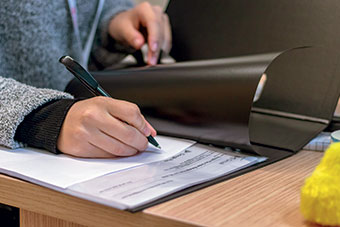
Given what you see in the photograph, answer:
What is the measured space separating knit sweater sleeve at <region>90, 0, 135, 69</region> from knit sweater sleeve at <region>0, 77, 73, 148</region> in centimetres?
48

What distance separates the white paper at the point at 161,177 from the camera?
1.54 feet

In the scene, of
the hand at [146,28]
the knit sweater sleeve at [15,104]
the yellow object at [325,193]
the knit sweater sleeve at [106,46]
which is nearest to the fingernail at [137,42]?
the hand at [146,28]

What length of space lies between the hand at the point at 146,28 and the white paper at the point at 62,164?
1.09 feet

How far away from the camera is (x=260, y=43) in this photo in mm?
823

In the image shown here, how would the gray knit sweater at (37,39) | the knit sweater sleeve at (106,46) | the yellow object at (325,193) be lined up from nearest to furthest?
the yellow object at (325,193) → the gray knit sweater at (37,39) → the knit sweater sleeve at (106,46)

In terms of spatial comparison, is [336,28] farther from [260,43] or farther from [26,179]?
[26,179]

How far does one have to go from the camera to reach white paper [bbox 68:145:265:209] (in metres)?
0.47

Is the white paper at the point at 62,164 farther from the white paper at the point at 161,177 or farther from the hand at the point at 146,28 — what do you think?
the hand at the point at 146,28

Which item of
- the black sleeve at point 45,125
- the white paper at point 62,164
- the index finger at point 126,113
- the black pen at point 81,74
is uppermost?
the black pen at point 81,74

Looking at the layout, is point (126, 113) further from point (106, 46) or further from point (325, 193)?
point (106, 46)

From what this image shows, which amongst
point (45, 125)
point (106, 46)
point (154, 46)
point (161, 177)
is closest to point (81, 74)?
point (45, 125)

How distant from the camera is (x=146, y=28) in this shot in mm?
1046

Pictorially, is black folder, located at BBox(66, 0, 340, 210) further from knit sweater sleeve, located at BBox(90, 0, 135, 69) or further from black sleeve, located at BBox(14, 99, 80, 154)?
knit sweater sleeve, located at BBox(90, 0, 135, 69)

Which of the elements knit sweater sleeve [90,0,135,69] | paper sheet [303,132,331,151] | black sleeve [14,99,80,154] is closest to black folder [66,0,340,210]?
paper sheet [303,132,331,151]
